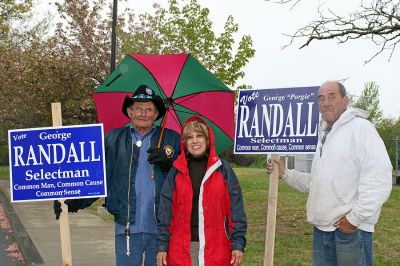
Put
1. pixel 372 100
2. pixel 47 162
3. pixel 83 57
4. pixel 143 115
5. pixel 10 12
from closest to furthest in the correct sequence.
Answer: pixel 143 115
pixel 47 162
pixel 83 57
pixel 10 12
pixel 372 100

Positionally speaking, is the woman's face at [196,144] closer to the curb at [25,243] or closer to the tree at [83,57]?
the curb at [25,243]

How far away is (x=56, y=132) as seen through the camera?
14.8ft

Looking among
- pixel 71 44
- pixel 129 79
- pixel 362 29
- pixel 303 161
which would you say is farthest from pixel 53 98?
pixel 303 161

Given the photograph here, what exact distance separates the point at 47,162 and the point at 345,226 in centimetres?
243

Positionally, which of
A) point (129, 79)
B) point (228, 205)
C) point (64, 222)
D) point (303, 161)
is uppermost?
point (129, 79)

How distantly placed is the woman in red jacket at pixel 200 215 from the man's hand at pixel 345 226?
682mm

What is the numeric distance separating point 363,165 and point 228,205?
99 centimetres

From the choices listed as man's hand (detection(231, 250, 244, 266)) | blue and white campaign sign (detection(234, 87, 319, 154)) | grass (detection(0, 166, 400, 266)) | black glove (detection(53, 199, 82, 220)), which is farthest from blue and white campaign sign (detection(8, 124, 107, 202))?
grass (detection(0, 166, 400, 266))

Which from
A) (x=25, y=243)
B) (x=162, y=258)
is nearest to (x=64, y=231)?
(x=162, y=258)

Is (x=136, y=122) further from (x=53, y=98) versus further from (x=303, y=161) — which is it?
(x=303, y=161)

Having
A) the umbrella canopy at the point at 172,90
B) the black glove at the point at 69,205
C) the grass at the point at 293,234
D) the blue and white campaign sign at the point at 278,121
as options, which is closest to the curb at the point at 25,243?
the grass at the point at 293,234

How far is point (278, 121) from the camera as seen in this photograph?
5.02m

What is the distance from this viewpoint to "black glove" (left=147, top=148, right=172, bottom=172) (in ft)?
13.5

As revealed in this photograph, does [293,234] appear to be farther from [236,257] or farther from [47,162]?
[47,162]
